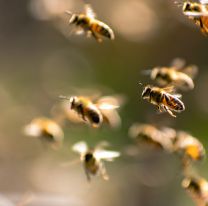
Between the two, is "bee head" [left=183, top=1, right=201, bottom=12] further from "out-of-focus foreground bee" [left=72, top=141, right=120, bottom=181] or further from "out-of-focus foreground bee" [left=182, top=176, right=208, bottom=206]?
"out-of-focus foreground bee" [left=182, top=176, right=208, bottom=206]

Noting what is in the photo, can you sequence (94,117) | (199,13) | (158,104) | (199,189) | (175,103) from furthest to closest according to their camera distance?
(199,189)
(94,117)
(158,104)
(175,103)
(199,13)

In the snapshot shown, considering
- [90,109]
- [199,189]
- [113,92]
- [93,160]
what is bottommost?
[93,160]

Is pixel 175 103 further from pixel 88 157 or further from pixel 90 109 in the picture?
pixel 88 157

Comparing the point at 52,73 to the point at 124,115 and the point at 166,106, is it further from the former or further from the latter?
the point at 166,106

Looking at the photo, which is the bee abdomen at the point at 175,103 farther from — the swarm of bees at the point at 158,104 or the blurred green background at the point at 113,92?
the blurred green background at the point at 113,92

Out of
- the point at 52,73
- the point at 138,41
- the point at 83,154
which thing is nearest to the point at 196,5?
the point at 83,154

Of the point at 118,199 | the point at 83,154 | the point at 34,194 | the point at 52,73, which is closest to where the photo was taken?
the point at 83,154

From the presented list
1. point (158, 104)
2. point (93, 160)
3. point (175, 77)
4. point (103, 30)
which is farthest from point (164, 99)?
point (93, 160)
